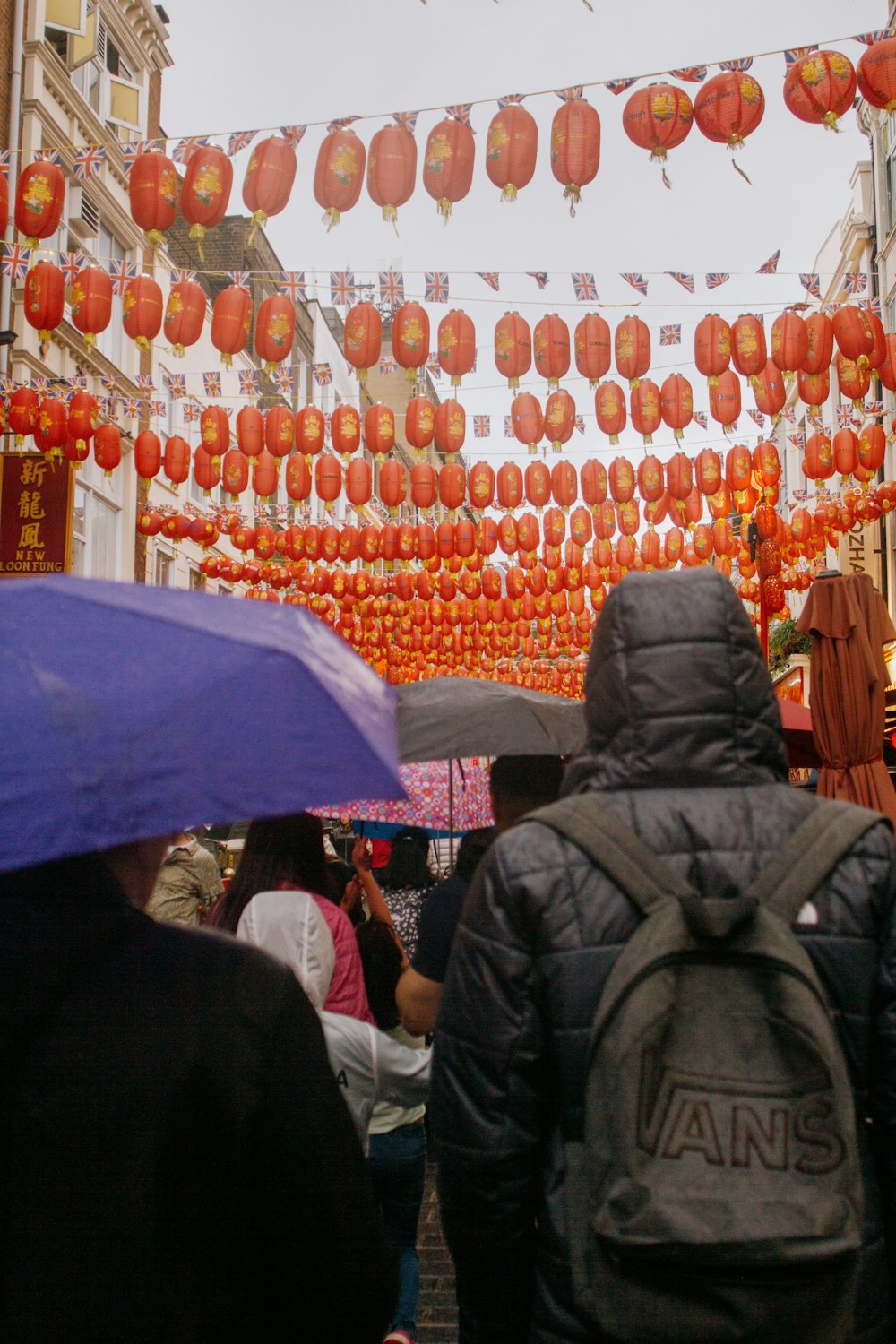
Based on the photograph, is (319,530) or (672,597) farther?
(319,530)

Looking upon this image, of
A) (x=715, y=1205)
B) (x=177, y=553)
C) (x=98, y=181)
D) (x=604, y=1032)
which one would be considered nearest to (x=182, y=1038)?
(x=604, y=1032)

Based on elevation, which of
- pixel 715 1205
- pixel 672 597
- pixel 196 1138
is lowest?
pixel 715 1205

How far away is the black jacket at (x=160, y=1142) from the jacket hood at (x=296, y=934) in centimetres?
171

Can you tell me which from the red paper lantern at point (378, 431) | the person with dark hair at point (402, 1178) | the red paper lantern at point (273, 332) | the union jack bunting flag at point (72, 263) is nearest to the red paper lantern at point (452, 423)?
the red paper lantern at point (378, 431)

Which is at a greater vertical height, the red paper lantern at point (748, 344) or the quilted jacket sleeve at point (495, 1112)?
the red paper lantern at point (748, 344)

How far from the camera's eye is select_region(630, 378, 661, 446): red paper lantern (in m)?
12.4

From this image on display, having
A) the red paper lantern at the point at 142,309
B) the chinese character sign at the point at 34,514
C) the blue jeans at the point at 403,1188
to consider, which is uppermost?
the red paper lantern at the point at 142,309

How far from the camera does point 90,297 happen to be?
34.2 feet

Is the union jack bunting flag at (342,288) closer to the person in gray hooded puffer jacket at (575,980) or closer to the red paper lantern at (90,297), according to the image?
the red paper lantern at (90,297)

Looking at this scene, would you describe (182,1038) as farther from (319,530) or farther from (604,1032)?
(319,530)

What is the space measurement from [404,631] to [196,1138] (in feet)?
80.3

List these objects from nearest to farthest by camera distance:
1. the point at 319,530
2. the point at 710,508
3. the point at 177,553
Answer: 1. the point at 710,508
2. the point at 319,530
3. the point at 177,553

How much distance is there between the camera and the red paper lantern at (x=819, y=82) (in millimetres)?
7547

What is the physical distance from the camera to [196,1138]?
4.43 ft
